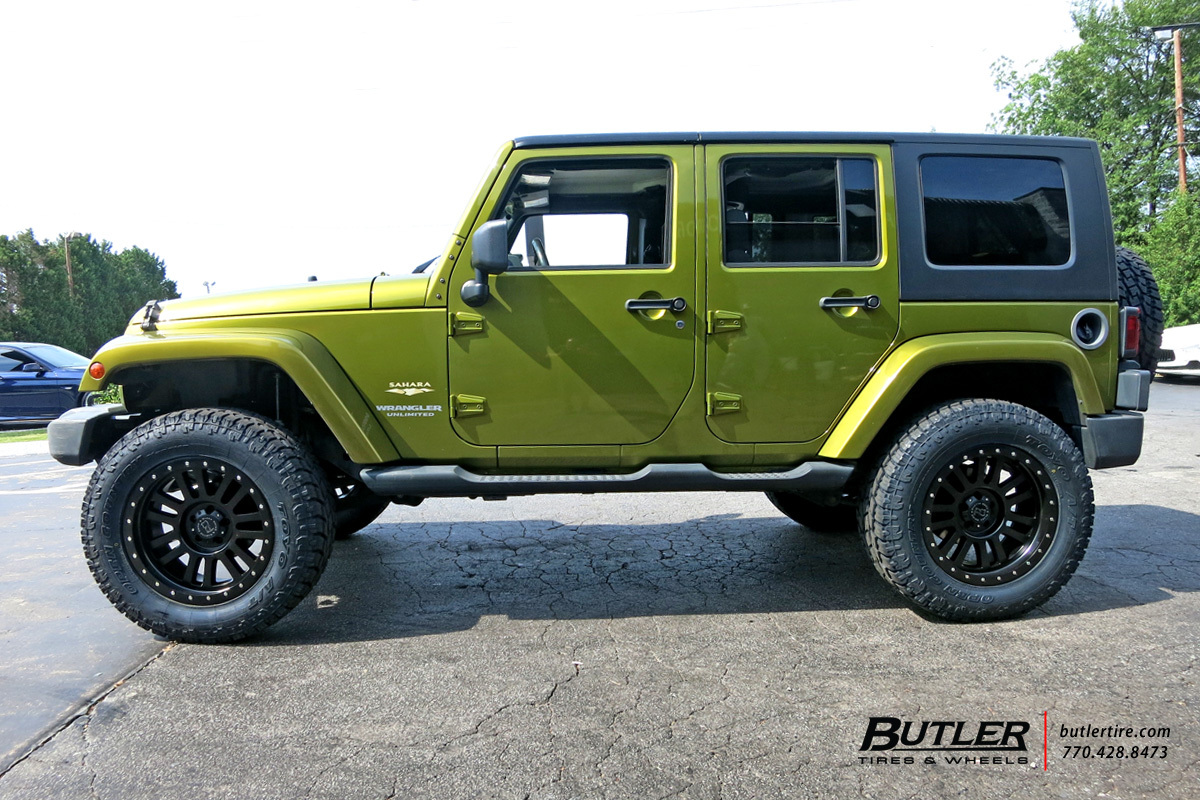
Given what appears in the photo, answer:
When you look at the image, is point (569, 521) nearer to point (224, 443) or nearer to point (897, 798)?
point (224, 443)

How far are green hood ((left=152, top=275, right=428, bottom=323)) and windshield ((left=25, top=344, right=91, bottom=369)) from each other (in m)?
13.0

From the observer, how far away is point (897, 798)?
2.19m

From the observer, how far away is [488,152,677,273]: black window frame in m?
3.53

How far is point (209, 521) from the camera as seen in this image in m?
3.41

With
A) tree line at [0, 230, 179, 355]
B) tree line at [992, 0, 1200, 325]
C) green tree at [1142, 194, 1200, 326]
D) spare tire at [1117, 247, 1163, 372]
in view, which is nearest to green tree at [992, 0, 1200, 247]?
tree line at [992, 0, 1200, 325]

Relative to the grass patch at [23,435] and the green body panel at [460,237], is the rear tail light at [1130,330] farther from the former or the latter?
the grass patch at [23,435]

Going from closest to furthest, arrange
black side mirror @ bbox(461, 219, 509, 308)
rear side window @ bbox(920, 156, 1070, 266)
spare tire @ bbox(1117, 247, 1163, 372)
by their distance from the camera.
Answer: black side mirror @ bbox(461, 219, 509, 308) < rear side window @ bbox(920, 156, 1070, 266) < spare tire @ bbox(1117, 247, 1163, 372)

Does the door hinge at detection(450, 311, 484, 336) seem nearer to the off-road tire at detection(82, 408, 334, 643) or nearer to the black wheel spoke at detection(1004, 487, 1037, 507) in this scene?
the off-road tire at detection(82, 408, 334, 643)

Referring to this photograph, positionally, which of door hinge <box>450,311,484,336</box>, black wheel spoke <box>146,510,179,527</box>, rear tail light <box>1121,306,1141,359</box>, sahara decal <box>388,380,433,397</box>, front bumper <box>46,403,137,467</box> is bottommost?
black wheel spoke <box>146,510,179,527</box>

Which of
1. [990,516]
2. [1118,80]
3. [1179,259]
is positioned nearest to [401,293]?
[990,516]

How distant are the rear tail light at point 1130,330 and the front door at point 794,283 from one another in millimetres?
1038

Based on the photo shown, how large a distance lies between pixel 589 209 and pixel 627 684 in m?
2.02

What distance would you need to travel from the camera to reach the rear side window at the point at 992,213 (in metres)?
3.63

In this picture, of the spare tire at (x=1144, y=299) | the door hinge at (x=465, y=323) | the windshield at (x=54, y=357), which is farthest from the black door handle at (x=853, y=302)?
the windshield at (x=54, y=357)
